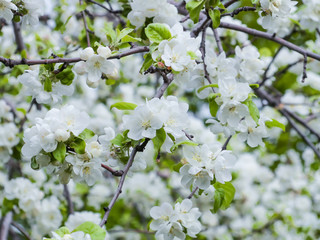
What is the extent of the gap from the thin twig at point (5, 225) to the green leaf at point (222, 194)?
1.51 meters

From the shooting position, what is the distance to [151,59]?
1382mm

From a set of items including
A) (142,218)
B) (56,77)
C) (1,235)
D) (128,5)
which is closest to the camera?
(56,77)

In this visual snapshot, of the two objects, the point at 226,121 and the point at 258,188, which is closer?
the point at 226,121

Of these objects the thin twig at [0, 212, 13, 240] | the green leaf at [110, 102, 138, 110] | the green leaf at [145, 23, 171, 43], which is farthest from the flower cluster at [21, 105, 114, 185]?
the thin twig at [0, 212, 13, 240]

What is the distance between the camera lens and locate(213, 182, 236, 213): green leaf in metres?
1.46

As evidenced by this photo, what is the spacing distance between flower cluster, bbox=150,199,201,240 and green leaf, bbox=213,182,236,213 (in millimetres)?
88

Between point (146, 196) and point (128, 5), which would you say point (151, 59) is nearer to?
point (128, 5)

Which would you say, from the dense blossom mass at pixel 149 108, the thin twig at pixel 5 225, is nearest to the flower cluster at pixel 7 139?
the dense blossom mass at pixel 149 108

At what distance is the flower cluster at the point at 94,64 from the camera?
1.42m

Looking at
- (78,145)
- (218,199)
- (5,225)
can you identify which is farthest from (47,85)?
(5,225)

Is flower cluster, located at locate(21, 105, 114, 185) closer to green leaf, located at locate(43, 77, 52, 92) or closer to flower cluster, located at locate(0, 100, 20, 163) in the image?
green leaf, located at locate(43, 77, 52, 92)

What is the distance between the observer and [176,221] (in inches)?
57.1

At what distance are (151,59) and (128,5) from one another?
0.66m

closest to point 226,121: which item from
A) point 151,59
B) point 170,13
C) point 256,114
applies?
point 256,114
